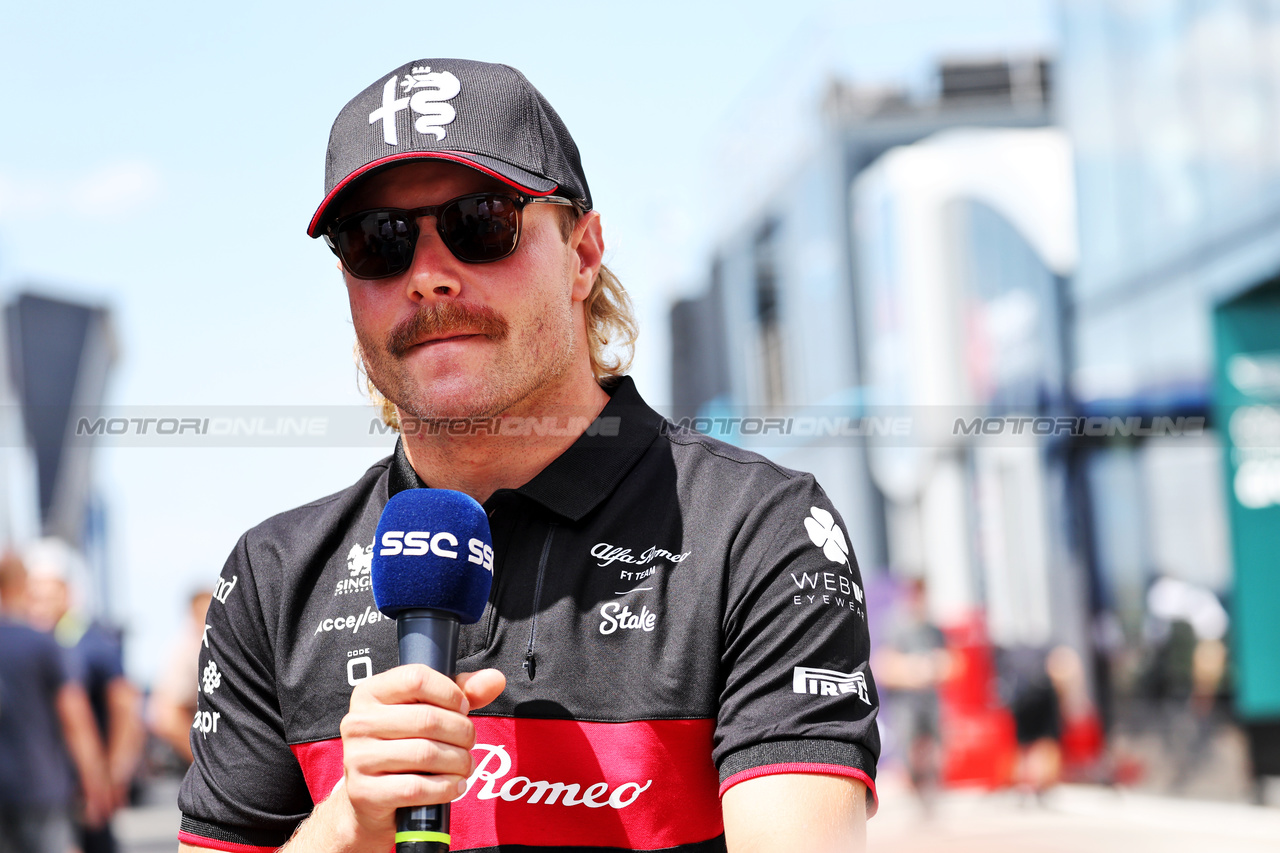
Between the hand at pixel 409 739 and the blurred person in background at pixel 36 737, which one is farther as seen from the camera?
the blurred person in background at pixel 36 737

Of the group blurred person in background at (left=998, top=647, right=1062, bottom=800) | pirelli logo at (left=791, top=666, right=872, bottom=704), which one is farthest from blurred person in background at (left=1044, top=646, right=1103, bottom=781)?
pirelli logo at (left=791, top=666, right=872, bottom=704)

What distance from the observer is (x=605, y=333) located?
232 centimetres

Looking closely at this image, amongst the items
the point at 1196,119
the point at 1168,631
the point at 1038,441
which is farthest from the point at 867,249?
the point at 1168,631

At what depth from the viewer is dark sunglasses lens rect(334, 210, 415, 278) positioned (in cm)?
178

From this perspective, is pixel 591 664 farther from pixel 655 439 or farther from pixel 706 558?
pixel 655 439

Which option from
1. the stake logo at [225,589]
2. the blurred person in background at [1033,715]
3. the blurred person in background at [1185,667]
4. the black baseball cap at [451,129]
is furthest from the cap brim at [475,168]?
the blurred person in background at [1033,715]

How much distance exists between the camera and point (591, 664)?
65.8 inches

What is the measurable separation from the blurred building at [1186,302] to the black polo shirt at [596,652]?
33.3 feet

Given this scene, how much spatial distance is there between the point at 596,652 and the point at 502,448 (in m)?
0.38

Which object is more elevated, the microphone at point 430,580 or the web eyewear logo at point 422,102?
the web eyewear logo at point 422,102

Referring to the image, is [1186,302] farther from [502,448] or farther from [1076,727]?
[502,448]

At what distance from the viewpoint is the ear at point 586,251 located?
202 cm

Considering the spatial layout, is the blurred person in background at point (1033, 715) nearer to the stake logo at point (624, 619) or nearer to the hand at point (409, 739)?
the stake logo at point (624, 619)

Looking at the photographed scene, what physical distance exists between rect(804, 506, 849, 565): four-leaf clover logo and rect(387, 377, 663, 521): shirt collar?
1.01 ft
